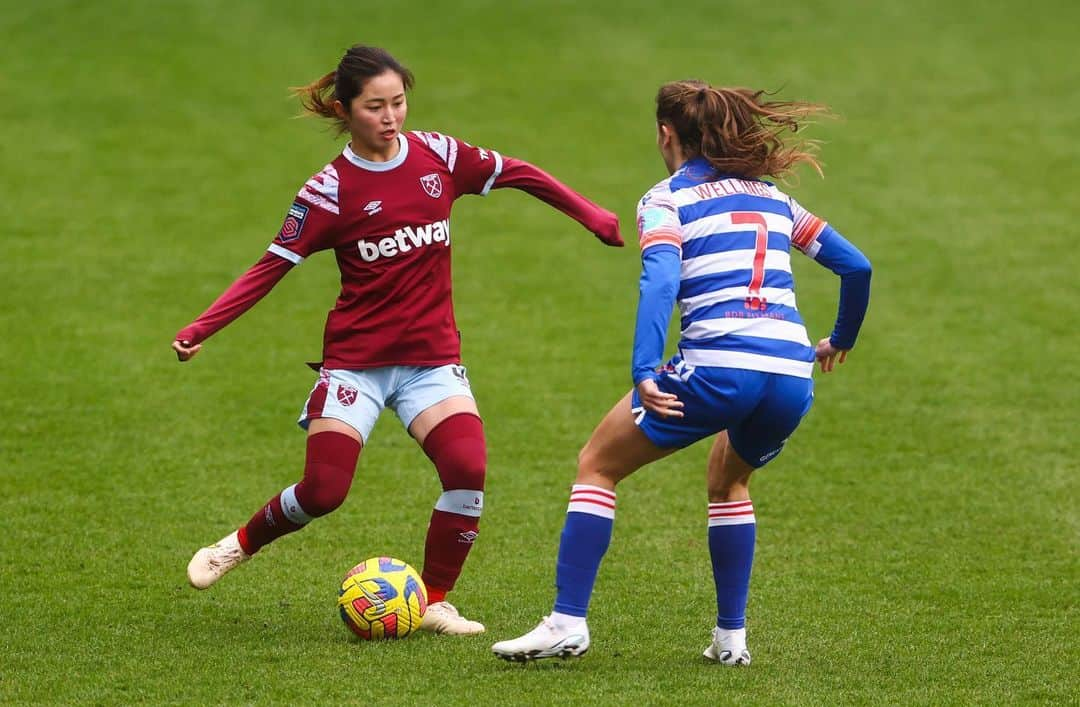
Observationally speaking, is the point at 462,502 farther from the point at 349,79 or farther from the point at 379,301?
the point at 349,79

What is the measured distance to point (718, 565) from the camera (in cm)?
559

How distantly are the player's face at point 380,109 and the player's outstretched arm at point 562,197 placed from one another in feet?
1.85

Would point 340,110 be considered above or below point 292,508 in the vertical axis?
above

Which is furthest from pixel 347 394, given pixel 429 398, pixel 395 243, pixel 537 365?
pixel 537 365

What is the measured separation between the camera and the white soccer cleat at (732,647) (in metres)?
5.53

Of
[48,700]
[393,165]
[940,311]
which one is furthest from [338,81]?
[940,311]

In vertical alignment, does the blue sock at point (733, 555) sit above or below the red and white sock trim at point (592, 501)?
below

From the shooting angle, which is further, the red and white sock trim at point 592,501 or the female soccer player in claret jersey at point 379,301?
the female soccer player in claret jersey at point 379,301

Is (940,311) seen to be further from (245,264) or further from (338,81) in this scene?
(338,81)

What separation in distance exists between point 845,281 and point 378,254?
69.9 inches

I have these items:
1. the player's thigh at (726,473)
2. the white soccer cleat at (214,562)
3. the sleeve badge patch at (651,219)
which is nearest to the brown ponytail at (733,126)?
the sleeve badge patch at (651,219)

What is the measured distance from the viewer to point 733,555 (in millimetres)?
5547

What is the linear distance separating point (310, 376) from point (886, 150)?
26.0 ft

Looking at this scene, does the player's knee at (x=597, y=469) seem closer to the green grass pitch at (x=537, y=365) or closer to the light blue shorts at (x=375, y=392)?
the green grass pitch at (x=537, y=365)
